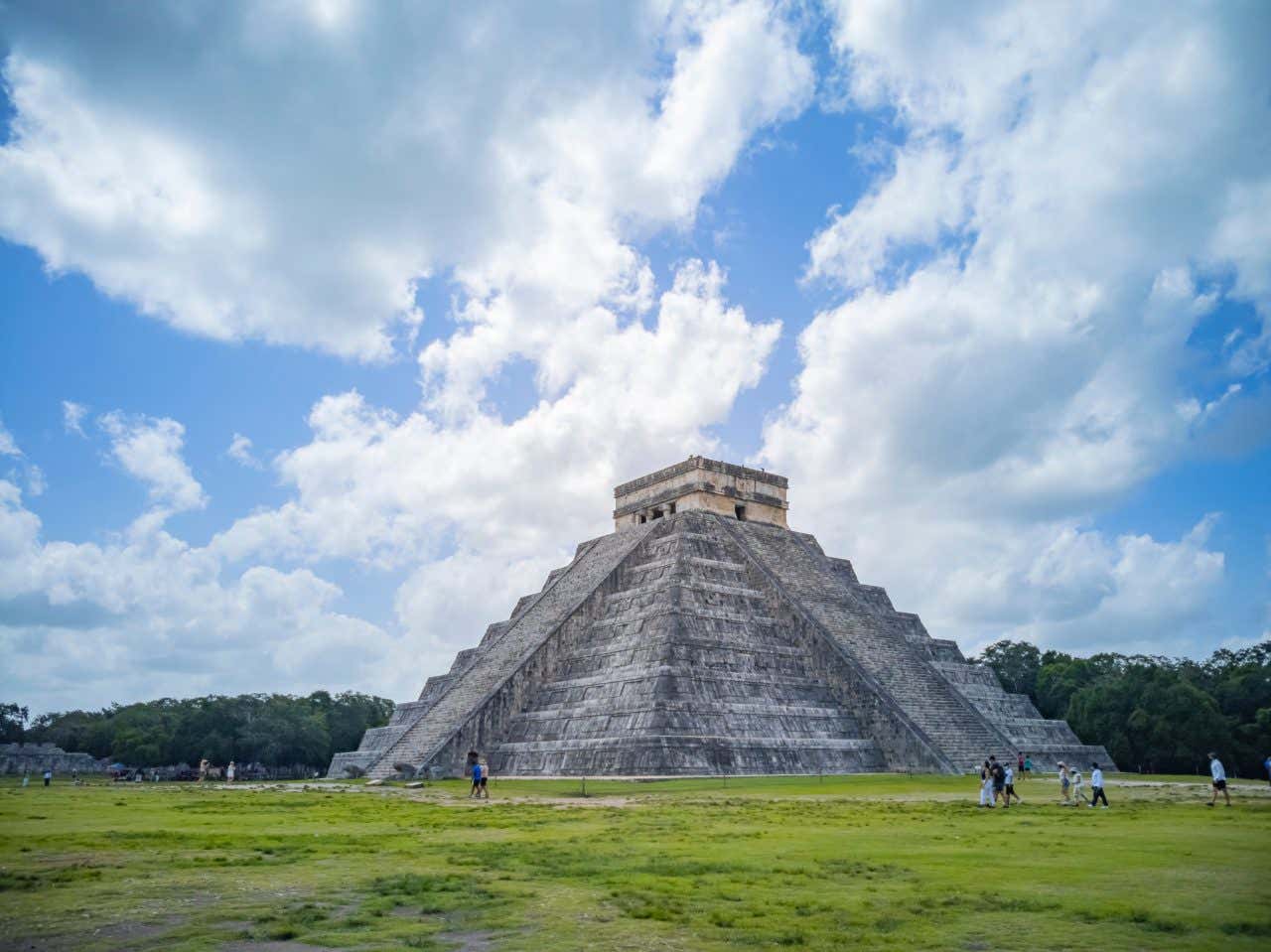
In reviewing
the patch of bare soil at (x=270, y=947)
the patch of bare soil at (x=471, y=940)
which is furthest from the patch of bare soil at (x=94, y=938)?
the patch of bare soil at (x=471, y=940)

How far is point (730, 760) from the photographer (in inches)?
792

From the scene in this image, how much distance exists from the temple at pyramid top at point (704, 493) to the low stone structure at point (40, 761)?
30.0 meters


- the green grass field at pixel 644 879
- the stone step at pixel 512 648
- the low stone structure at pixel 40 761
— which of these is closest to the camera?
the green grass field at pixel 644 879

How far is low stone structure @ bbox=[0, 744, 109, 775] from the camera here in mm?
43125

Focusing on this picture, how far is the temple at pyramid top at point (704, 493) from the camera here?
32.5m

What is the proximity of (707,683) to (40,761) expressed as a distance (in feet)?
125

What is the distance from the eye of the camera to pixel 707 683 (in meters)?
21.9

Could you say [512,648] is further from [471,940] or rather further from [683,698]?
[471,940]

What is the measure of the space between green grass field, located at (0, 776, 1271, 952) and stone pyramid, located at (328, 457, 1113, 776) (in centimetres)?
774

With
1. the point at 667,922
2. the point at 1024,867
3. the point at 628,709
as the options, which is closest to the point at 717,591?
the point at 628,709

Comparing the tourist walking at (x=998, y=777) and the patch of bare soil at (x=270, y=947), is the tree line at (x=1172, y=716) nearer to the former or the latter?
the tourist walking at (x=998, y=777)

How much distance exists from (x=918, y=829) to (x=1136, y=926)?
5258mm

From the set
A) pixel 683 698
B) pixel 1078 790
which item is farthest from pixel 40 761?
pixel 1078 790

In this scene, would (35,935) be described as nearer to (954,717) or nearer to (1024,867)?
(1024,867)
